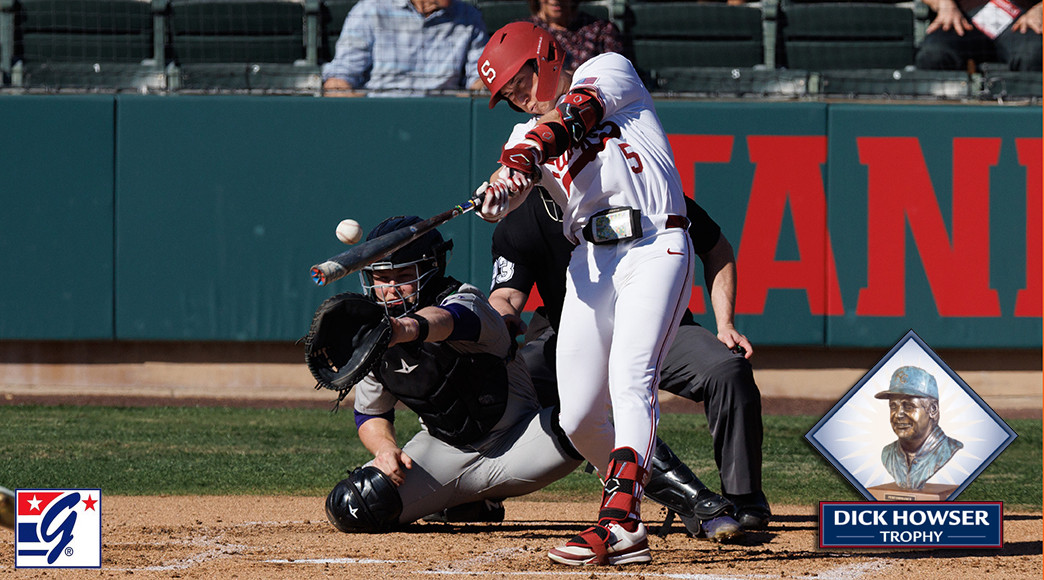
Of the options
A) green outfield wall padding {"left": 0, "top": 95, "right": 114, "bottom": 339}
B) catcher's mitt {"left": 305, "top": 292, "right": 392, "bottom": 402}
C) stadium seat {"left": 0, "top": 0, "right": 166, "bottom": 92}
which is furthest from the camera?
stadium seat {"left": 0, "top": 0, "right": 166, "bottom": 92}

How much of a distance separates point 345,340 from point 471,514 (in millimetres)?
1334

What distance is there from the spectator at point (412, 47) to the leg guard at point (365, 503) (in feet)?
15.7

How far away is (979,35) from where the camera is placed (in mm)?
9312

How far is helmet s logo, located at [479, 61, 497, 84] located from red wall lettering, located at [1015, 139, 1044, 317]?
5.56 meters

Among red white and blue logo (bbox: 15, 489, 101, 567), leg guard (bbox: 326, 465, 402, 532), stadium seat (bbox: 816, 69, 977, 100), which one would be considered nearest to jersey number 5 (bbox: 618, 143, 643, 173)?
leg guard (bbox: 326, 465, 402, 532)

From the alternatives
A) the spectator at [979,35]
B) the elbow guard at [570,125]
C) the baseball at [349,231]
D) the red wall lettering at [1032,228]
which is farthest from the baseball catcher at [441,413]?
the spectator at [979,35]

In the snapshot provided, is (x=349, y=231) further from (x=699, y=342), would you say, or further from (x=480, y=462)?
(x=699, y=342)

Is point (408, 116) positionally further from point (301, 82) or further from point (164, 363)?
point (164, 363)

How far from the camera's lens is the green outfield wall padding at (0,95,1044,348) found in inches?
323

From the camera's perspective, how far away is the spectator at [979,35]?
9172mm

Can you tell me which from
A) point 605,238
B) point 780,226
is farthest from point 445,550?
point 780,226

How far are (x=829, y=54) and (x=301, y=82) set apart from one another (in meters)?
4.06

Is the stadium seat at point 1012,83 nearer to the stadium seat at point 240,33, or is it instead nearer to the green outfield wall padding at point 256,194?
the green outfield wall padding at point 256,194

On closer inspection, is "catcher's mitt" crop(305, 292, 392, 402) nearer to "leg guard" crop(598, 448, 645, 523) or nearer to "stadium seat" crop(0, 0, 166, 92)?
"leg guard" crop(598, 448, 645, 523)
